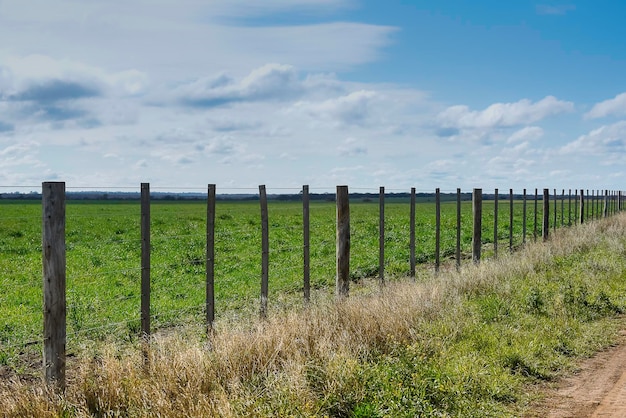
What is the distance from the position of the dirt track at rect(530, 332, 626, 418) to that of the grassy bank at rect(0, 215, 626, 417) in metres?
0.27

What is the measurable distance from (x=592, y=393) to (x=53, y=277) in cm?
646

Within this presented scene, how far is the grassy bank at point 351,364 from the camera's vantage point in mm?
6426

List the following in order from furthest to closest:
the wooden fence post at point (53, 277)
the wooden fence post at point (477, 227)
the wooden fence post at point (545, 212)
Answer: the wooden fence post at point (545, 212) < the wooden fence post at point (477, 227) < the wooden fence post at point (53, 277)

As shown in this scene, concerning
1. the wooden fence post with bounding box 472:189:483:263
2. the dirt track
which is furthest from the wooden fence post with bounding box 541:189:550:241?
the dirt track

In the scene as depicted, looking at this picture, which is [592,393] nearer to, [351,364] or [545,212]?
[351,364]

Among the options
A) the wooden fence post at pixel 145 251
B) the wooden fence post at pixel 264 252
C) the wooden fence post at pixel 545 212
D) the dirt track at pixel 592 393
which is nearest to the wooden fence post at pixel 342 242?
the wooden fence post at pixel 264 252

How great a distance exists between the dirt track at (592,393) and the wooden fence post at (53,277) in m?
5.34

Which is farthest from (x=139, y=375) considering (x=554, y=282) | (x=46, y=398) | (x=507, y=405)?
(x=554, y=282)

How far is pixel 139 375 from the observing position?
6984 millimetres

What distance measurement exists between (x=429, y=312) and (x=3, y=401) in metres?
6.24

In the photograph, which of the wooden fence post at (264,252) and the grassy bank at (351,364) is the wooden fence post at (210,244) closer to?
the grassy bank at (351,364)

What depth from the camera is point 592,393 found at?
7758mm

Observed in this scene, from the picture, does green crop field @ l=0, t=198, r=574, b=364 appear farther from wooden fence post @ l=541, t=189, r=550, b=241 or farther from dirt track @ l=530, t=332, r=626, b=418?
dirt track @ l=530, t=332, r=626, b=418

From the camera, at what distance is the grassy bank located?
643cm
